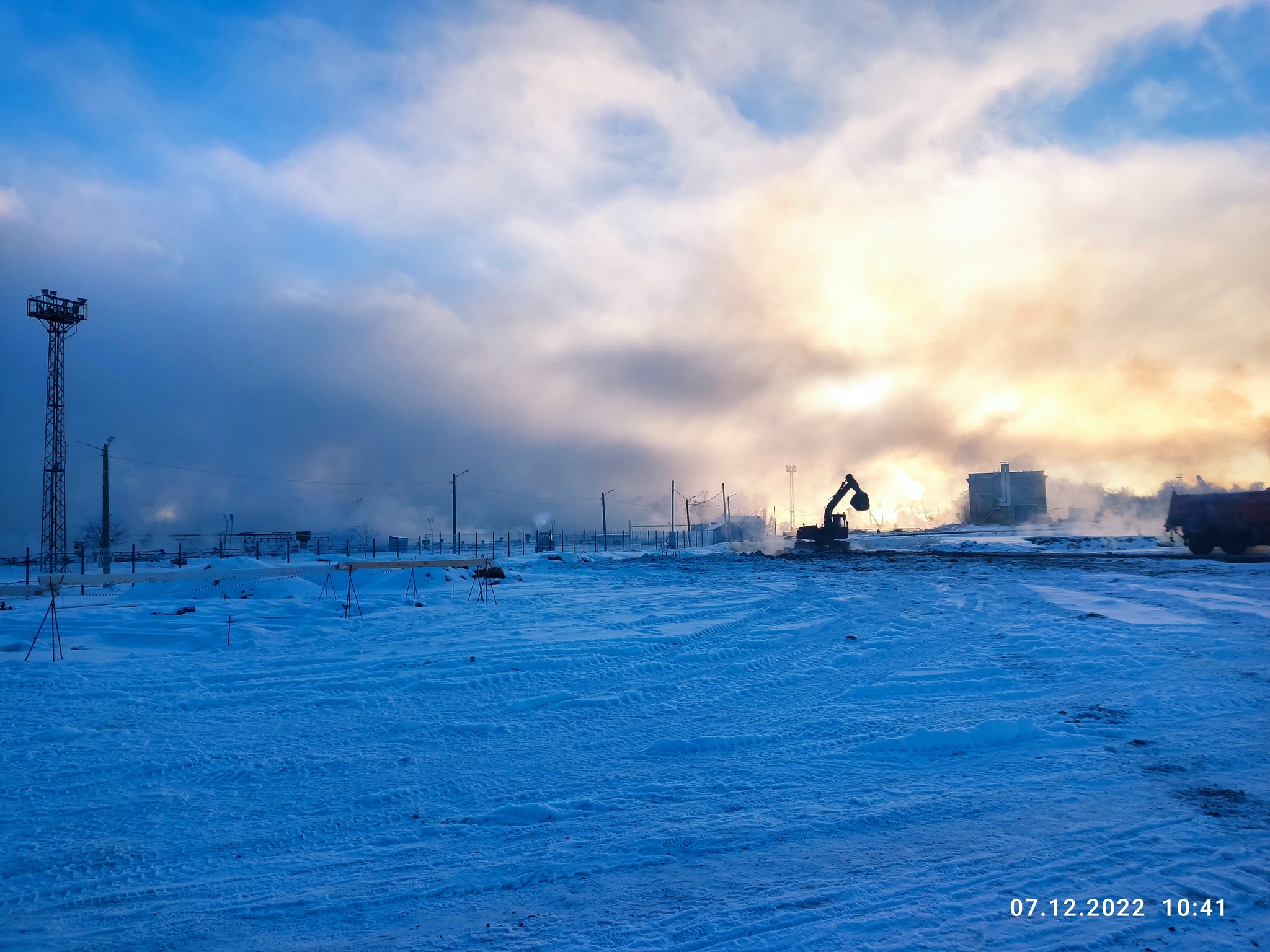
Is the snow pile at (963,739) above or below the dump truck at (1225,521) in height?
below

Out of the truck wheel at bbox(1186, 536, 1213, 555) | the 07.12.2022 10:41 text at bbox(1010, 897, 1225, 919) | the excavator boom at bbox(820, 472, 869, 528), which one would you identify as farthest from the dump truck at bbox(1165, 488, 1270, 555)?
the 07.12.2022 10:41 text at bbox(1010, 897, 1225, 919)

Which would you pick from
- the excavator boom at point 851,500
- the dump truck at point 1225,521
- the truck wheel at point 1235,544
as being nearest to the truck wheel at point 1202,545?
the dump truck at point 1225,521

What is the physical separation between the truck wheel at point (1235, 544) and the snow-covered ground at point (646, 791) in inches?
898

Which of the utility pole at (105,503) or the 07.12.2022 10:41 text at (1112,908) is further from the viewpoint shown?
the utility pole at (105,503)

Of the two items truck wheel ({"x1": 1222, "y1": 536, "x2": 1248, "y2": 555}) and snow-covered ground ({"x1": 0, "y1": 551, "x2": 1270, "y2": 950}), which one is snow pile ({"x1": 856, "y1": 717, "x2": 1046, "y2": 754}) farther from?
truck wheel ({"x1": 1222, "y1": 536, "x2": 1248, "y2": 555})

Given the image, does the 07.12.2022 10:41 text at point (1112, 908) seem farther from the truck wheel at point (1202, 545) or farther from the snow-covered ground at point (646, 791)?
the truck wheel at point (1202, 545)

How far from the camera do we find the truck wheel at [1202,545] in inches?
1216

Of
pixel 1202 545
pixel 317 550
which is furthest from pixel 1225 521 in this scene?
pixel 317 550

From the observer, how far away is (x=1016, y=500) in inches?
3477

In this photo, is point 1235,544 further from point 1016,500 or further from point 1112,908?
point 1016,500

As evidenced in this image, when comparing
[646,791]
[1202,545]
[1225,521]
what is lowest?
[646,791]

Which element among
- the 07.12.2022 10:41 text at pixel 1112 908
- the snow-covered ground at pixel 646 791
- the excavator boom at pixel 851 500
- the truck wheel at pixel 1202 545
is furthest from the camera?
the excavator boom at pixel 851 500

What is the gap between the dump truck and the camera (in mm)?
29641

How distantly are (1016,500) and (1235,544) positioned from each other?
6215 cm
